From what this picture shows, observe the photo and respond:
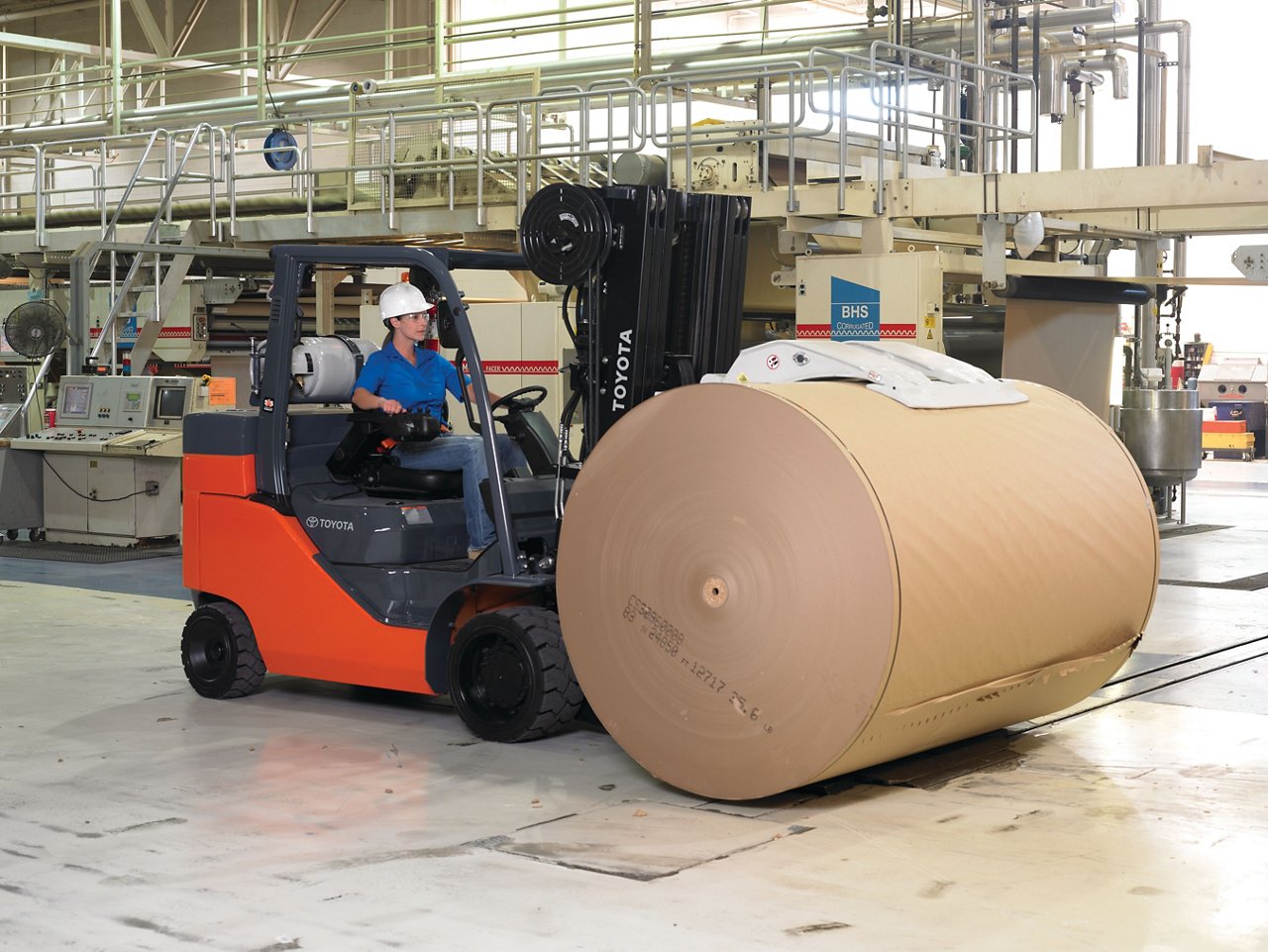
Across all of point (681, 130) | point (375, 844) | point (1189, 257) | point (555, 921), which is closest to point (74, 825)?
point (375, 844)

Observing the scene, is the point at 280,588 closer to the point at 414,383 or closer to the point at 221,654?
the point at 221,654

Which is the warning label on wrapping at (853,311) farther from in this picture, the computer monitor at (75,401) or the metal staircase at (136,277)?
the computer monitor at (75,401)

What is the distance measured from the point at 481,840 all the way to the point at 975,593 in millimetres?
1933

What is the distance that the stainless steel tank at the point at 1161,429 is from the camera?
16297 millimetres

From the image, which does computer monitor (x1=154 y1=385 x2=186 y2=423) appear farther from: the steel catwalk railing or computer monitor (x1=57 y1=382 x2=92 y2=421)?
the steel catwalk railing

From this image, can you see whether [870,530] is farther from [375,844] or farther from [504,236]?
[504,236]

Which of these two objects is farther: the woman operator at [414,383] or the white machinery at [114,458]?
the white machinery at [114,458]

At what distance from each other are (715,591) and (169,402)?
33.0 ft

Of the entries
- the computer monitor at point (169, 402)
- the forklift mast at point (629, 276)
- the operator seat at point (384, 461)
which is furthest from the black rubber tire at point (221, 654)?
the computer monitor at point (169, 402)

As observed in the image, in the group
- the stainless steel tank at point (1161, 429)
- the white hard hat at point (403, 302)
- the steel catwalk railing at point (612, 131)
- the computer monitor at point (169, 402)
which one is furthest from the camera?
the stainless steel tank at point (1161, 429)

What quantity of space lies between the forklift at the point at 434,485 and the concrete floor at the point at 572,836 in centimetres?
29

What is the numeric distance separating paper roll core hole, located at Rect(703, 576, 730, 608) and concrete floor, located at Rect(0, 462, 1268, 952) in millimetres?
775

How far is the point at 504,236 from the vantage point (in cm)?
1531

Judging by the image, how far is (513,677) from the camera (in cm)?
694
